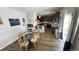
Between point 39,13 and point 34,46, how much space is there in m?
0.55

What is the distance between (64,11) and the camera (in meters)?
1.22

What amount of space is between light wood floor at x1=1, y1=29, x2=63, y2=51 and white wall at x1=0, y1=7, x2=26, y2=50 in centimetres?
10

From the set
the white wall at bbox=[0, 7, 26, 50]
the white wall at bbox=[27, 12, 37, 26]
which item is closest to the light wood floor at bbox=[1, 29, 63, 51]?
the white wall at bbox=[0, 7, 26, 50]

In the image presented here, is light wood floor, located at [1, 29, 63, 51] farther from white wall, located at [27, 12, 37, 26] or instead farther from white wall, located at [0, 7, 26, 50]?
white wall, located at [27, 12, 37, 26]

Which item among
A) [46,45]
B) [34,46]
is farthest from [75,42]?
[34,46]

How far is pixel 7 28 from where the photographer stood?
3.99 ft

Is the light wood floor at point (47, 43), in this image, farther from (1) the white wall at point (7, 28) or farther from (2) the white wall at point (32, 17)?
(2) the white wall at point (32, 17)

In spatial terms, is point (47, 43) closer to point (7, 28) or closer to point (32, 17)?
point (32, 17)

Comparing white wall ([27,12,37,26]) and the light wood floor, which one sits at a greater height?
white wall ([27,12,37,26])

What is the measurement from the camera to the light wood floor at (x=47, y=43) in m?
1.24

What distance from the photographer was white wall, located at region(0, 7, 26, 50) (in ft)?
3.82

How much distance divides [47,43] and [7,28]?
0.69 metres

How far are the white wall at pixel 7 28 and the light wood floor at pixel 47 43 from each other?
10 centimetres
